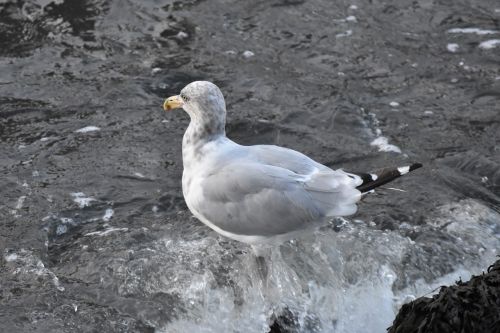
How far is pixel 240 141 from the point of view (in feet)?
22.2

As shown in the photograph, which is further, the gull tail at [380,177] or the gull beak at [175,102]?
the gull beak at [175,102]

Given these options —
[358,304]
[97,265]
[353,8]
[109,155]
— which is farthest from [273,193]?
[353,8]

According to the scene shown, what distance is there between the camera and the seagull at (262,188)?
480 cm

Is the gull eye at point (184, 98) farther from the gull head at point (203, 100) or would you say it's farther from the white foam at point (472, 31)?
the white foam at point (472, 31)

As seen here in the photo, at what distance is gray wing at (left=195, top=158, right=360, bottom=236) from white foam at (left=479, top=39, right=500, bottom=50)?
145 inches

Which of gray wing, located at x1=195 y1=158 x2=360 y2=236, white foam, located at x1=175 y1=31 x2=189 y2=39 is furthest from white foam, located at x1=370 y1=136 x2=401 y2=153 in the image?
white foam, located at x1=175 y1=31 x2=189 y2=39

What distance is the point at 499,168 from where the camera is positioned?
6320mm

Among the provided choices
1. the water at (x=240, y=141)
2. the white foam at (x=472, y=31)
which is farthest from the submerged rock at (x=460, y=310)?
the white foam at (x=472, y=31)

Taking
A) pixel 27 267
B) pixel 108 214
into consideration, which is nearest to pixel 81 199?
pixel 108 214

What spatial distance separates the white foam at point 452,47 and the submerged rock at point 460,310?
3.99 m

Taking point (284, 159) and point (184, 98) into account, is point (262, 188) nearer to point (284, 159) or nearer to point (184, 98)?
point (284, 159)

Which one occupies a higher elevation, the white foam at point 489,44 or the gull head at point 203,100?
the gull head at point 203,100

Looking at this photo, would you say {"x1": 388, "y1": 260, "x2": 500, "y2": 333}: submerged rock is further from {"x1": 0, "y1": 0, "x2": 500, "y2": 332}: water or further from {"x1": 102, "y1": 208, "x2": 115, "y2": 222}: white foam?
{"x1": 102, "y1": 208, "x2": 115, "y2": 222}: white foam

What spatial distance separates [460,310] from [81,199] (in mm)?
2926
